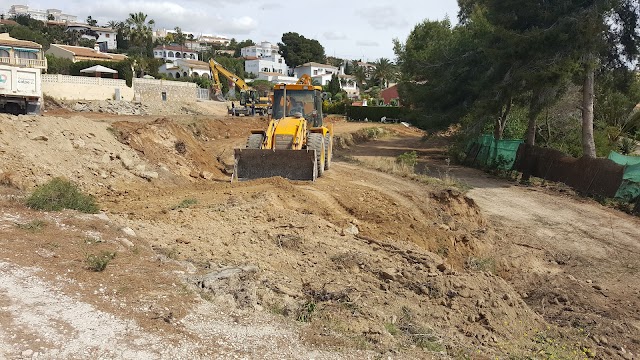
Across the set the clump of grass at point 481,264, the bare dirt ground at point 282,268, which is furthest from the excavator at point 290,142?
the clump of grass at point 481,264

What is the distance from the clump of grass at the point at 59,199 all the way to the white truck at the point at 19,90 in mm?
14006

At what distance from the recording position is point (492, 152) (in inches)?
912

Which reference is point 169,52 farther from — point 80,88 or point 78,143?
point 78,143

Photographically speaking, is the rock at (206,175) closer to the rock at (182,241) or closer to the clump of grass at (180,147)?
the clump of grass at (180,147)

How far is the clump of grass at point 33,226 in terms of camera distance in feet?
23.8

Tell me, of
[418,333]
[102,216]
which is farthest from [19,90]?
[418,333]

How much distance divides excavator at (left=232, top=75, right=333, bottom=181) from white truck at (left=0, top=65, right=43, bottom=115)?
1147 cm

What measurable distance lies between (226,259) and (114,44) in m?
122

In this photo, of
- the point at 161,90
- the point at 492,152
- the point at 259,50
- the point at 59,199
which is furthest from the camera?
the point at 259,50

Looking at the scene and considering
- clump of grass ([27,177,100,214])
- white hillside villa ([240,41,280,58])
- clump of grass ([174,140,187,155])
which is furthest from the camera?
white hillside villa ([240,41,280,58])

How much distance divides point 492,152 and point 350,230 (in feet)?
49.2

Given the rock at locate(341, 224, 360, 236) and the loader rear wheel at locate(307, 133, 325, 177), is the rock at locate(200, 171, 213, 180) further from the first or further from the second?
the rock at locate(341, 224, 360, 236)

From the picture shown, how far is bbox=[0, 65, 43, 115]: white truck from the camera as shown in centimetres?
2048

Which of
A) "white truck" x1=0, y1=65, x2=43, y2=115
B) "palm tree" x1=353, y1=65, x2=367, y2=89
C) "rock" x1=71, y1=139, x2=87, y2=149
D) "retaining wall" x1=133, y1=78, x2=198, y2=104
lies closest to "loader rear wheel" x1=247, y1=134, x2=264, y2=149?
"rock" x1=71, y1=139, x2=87, y2=149
